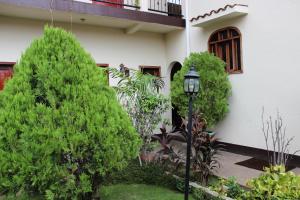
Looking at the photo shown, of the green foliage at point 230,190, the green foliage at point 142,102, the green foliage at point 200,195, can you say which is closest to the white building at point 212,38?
the green foliage at point 142,102

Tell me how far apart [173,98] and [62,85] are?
16.0 ft

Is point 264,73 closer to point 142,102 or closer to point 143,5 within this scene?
point 142,102

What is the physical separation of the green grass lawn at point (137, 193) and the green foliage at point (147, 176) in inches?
4.6

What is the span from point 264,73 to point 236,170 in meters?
2.47

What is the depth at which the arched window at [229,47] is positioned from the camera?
7461 millimetres

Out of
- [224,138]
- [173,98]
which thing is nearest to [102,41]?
[173,98]

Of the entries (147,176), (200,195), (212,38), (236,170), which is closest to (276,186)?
(200,195)

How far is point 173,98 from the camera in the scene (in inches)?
307

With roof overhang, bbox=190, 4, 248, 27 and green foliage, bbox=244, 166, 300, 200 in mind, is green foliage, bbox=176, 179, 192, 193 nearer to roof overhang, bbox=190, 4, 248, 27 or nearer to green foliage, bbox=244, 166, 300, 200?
green foliage, bbox=244, 166, 300, 200

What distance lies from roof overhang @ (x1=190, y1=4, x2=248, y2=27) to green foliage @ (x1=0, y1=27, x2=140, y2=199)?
4.89 meters

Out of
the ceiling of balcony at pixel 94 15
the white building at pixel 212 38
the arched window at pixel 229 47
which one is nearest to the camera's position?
the white building at pixel 212 38

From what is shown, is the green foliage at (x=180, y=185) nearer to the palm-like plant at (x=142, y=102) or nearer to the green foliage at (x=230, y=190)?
the green foliage at (x=230, y=190)

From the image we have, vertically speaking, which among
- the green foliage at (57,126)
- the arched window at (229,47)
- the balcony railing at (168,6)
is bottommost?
the green foliage at (57,126)

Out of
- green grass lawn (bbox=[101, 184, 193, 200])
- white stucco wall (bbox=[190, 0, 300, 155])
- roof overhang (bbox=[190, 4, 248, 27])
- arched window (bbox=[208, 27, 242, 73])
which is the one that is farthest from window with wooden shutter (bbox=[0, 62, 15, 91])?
white stucco wall (bbox=[190, 0, 300, 155])
